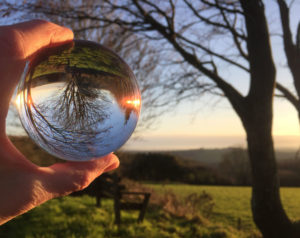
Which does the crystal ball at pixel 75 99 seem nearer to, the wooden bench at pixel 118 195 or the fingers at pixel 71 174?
the fingers at pixel 71 174

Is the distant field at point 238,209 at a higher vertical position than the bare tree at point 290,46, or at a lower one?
lower

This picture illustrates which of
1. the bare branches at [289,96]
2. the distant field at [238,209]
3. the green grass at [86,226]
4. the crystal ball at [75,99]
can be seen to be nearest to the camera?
the crystal ball at [75,99]

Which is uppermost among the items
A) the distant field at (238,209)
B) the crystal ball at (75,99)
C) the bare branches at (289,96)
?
the bare branches at (289,96)

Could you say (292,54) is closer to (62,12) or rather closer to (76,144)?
(62,12)

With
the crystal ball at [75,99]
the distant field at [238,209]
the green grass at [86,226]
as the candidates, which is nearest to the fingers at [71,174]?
the crystal ball at [75,99]

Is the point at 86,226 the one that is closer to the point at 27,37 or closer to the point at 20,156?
the point at 20,156

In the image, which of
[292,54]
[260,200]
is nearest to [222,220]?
[260,200]

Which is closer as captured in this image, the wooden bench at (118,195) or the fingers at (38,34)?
the fingers at (38,34)
